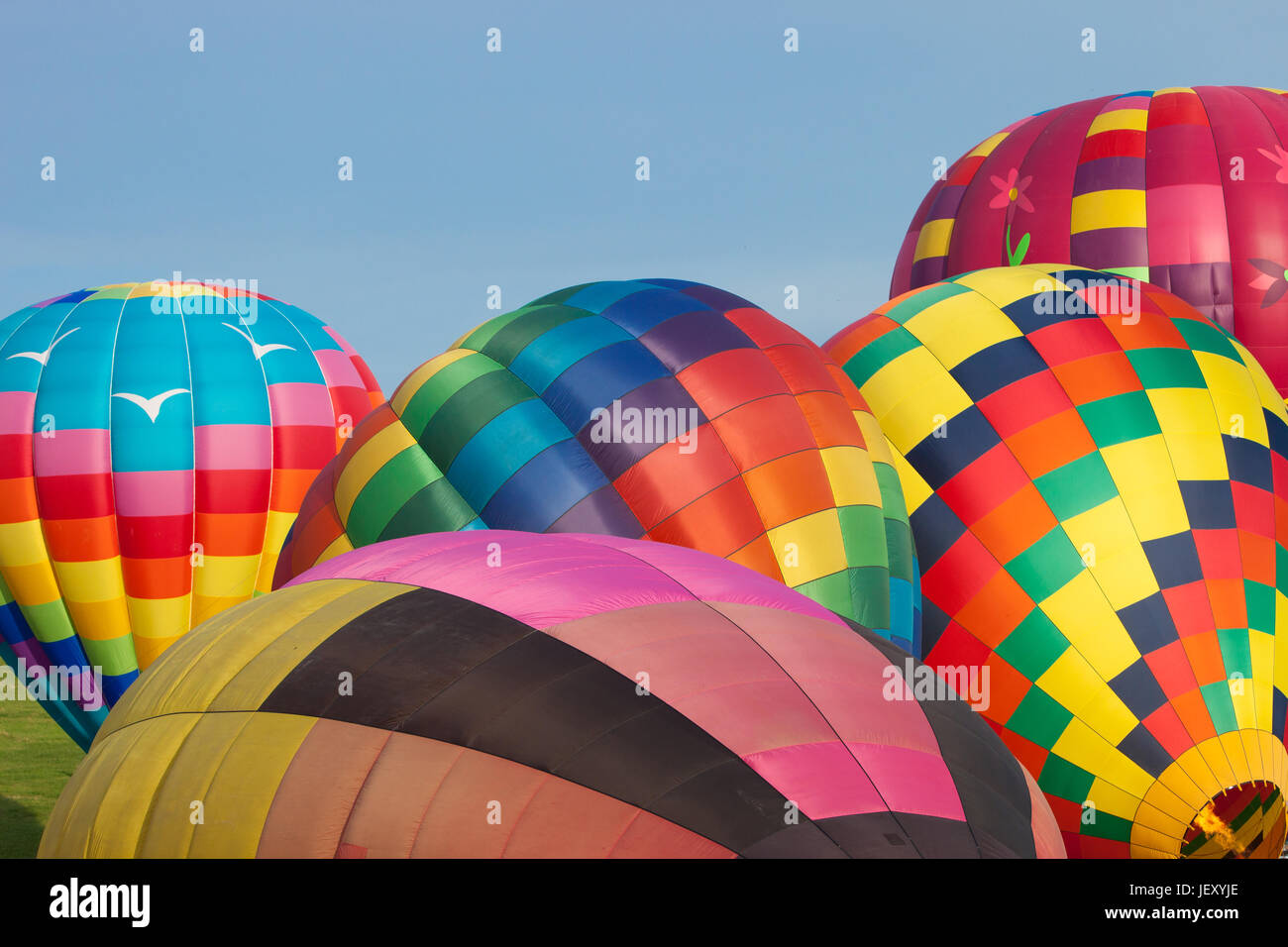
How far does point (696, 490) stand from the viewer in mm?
6902

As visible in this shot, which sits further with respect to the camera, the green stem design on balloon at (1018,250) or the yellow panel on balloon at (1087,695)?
the green stem design on balloon at (1018,250)

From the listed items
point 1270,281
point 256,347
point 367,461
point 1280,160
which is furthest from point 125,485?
point 1280,160

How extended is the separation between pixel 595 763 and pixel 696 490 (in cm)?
366

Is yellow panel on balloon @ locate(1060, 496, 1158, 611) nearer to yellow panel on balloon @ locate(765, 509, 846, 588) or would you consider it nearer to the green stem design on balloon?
yellow panel on balloon @ locate(765, 509, 846, 588)

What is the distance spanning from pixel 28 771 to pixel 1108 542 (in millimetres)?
13705

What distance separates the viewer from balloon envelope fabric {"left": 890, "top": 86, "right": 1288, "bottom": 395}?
444 inches

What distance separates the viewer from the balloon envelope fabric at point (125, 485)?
42.1ft

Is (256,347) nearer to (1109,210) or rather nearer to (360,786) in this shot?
(1109,210)

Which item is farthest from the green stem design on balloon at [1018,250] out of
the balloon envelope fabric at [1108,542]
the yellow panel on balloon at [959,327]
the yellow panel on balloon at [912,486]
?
the yellow panel on balloon at [912,486]

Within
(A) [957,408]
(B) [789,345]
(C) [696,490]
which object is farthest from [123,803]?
(A) [957,408]

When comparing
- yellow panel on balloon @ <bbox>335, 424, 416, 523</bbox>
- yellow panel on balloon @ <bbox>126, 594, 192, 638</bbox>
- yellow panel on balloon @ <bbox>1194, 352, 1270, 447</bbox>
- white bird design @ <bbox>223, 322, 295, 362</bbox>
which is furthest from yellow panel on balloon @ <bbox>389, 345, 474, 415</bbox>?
white bird design @ <bbox>223, 322, 295, 362</bbox>

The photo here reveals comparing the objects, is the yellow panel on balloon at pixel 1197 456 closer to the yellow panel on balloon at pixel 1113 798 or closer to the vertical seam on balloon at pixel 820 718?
the yellow panel on balloon at pixel 1113 798

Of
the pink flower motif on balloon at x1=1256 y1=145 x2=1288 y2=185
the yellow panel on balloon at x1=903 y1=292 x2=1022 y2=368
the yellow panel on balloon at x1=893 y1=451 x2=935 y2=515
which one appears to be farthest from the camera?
the pink flower motif on balloon at x1=1256 y1=145 x2=1288 y2=185

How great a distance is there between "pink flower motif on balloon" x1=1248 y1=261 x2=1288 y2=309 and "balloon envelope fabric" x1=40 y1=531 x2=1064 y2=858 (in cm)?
883
